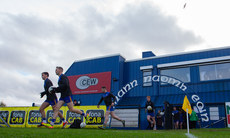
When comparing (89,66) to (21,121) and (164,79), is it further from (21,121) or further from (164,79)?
(21,121)

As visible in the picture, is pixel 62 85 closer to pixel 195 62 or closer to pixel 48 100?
pixel 48 100

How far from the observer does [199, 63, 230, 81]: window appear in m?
16.4

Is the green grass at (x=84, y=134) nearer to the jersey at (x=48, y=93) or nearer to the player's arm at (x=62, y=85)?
the player's arm at (x=62, y=85)

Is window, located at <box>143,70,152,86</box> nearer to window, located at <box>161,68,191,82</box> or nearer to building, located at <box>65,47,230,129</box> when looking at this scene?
building, located at <box>65,47,230,129</box>

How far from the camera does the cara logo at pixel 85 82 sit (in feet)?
70.8

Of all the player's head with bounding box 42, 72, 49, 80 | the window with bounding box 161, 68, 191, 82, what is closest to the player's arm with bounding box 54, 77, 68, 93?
the player's head with bounding box 42, 72, 49, 80

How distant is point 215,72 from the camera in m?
16.8

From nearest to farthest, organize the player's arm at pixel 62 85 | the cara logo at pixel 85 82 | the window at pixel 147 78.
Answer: the player's arm at pixel 62 85
the window at pixel 147 78
the cara logo at pixel 85 82

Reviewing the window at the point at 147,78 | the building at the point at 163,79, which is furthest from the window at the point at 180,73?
the window at the point at 147,78

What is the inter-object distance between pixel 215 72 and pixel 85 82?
11.8 metres

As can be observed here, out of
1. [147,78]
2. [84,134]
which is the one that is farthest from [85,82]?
[84,134]

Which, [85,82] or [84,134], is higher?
[85,82]

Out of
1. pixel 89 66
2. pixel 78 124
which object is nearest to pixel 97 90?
pixel 89 66

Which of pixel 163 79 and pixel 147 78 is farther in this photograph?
pixel 147 78
